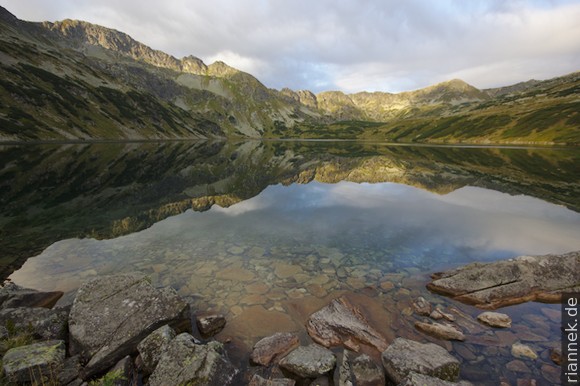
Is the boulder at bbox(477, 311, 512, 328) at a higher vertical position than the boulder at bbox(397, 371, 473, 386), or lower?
lower

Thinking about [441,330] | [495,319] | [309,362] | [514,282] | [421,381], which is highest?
[421,381]

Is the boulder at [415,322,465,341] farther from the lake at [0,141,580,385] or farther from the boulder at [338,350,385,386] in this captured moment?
the boulder at [338,350,385,386]

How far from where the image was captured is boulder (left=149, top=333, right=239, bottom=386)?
789 centimetres

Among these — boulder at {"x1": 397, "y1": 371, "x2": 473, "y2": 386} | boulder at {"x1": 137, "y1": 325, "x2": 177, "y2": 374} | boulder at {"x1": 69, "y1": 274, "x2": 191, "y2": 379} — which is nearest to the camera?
boulder at {"x1": 397, "y1": 371, "x2": 473, "y2": 386}

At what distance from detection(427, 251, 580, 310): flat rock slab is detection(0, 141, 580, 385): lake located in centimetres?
75

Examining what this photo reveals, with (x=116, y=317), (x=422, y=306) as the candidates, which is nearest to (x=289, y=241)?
(x=422, y=306)

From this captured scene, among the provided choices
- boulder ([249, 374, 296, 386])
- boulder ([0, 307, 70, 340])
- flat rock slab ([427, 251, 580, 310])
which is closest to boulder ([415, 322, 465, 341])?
flat rock slab ([427, 251, 580, 310])

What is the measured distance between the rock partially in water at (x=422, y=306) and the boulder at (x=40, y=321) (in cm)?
1504

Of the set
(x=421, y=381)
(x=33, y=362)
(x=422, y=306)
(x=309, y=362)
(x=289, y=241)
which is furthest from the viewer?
(x=289, y=241)

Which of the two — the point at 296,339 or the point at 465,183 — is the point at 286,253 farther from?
the point at 465,183

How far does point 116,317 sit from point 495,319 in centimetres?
1602

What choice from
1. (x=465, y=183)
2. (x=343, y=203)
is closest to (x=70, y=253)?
(x=343, y=203)

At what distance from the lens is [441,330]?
1161 centimetres

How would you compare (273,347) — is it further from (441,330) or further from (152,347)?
(441,330)
